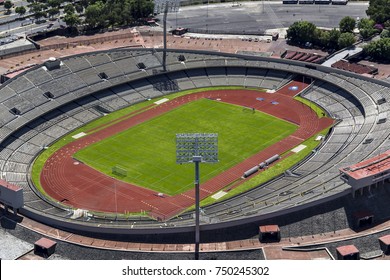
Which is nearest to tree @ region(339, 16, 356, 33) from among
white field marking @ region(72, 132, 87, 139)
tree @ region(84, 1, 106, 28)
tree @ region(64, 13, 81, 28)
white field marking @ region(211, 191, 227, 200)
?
tree @ region(84, 1, 106, 28)

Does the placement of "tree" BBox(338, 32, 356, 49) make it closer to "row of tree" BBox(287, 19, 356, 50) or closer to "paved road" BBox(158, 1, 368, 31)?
"row of tree" BBox(287, 19, 356, 50)

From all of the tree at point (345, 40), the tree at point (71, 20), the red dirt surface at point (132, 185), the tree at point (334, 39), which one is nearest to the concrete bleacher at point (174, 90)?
the red dirt surface at point (132, 185)

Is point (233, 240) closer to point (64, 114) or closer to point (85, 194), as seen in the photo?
point (85, 194)

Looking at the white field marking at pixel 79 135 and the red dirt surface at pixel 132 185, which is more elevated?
the red dirt surface at pixel 132 185

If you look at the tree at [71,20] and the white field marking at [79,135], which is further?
the tree at [71,20]

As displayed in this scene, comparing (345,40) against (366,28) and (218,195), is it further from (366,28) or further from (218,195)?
(218,195)

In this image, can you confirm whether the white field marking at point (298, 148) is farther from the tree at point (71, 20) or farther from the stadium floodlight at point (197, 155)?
the tree at point (71, 20)
